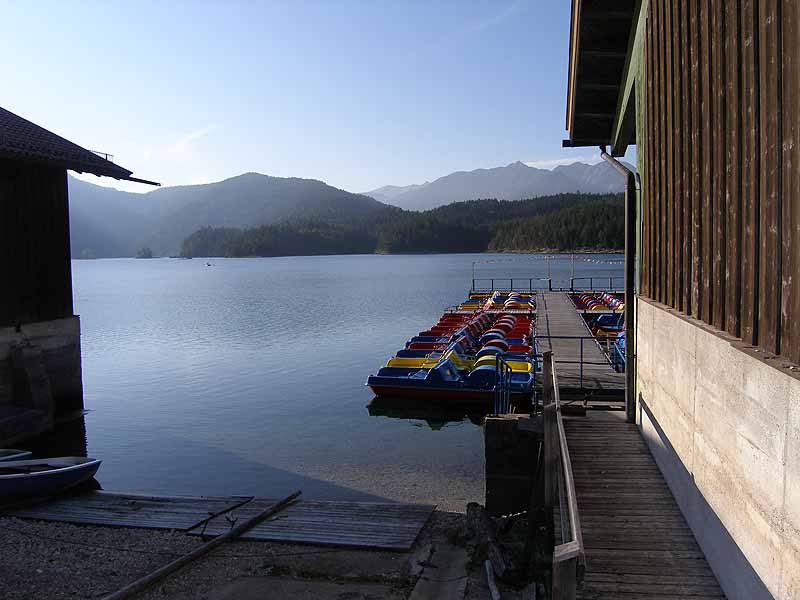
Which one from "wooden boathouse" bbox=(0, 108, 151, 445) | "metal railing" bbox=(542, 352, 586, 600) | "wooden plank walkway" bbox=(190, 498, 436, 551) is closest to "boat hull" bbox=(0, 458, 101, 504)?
"wooden plank walkway" bbox=(190, 498, 436, 551)

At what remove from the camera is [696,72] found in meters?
6.60

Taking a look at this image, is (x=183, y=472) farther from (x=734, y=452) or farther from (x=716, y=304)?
(x=734, y=452)

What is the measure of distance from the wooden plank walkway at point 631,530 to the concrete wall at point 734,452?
19 centimetres

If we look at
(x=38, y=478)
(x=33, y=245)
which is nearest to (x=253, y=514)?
(x=38, y=478)

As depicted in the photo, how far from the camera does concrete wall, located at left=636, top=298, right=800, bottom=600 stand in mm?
3949

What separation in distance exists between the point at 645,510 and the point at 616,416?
435cm

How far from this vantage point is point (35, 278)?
19203 millimetres

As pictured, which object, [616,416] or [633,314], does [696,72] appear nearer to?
→ [633,314]

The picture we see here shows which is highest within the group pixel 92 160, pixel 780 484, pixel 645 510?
pixel 92 160

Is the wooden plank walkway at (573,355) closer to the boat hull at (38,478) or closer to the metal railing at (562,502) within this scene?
the metal railing at (562,502)

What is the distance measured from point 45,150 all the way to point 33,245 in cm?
279

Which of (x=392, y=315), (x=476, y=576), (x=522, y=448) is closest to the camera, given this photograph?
(x=476, y=576)

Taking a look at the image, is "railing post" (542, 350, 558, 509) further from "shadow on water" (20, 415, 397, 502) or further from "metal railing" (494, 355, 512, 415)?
"shadow on water" (20, 415, 397, 502)

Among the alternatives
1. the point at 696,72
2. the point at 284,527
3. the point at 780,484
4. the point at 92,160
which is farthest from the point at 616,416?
the point at 92,160
